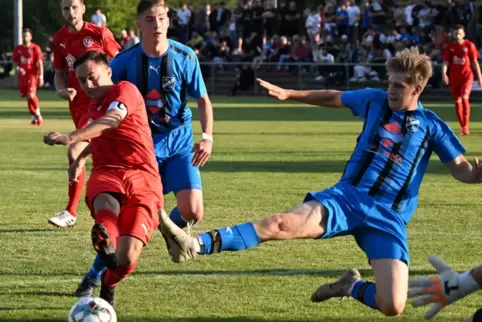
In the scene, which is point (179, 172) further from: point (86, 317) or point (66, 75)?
point (66, 75)

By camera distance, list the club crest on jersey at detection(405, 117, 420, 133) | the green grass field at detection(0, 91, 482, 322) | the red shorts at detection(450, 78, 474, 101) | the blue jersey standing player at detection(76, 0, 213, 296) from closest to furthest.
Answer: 1. the club crest on jersey at detection(405, 117, 420, 133)
2. the green grass field at detection(0, 91, 482, 322)
3. the blue jersey standing player at detection(76, 0, 213, 296)
4. the red shorts at detection(450, 78, 474, 101)

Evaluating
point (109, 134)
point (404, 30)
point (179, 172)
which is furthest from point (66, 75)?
point (404, 30)

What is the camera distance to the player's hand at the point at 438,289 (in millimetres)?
5945

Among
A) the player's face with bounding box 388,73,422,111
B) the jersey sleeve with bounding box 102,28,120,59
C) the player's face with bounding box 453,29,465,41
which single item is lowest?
the player's face with bounding box 453,29,465,41

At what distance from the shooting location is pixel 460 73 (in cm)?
2334

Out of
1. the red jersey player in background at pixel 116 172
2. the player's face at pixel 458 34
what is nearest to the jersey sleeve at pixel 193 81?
the red jersey player in background at pixel 116 172

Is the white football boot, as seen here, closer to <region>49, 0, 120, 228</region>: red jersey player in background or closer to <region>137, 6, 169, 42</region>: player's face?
<region>49, 0, 120, 228</region>: red jersey player in background

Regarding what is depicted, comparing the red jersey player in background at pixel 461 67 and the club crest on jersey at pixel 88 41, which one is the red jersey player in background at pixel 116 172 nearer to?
the club crest on jersey at pixel 88 41

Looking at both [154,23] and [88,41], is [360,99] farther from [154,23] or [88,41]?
[88,41]

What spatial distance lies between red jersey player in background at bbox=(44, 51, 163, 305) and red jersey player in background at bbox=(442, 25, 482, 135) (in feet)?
53.4

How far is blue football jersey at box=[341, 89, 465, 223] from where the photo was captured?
698 cm

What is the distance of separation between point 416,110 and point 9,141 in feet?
50.7

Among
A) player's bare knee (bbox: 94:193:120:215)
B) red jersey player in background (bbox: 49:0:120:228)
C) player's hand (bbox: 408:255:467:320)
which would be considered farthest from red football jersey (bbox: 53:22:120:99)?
player's hand (bbox: 408:255:467:320)

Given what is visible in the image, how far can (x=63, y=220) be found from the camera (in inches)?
425
